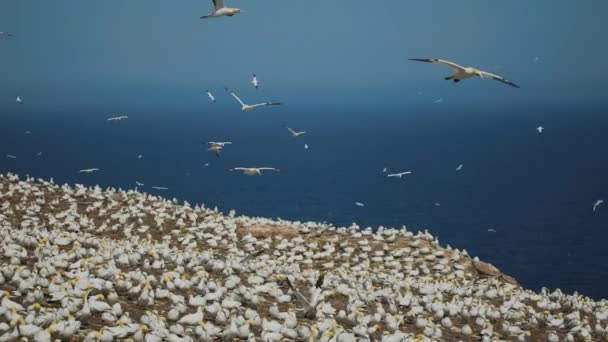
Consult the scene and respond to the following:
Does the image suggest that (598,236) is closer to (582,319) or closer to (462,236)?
(462,236)

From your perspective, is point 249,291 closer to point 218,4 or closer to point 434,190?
point 218,4

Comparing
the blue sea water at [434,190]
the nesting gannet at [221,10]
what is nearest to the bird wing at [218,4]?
the nesting gannet at [221,10]

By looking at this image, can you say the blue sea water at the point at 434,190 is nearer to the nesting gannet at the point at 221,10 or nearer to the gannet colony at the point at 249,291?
the gannet colony at the point at 249,291

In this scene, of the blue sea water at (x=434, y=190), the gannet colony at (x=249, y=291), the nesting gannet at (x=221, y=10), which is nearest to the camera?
the gannet colony at (x=249, y=291)

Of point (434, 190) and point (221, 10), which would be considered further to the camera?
point (434, 190)

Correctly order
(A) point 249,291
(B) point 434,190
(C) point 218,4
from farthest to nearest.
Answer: (B) point 434,190
(C) point 218,4
(A) point 249,291

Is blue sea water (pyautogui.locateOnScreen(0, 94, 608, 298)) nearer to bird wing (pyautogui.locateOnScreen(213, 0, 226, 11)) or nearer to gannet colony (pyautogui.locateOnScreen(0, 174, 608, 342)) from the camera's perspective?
gannet colony (pyautogui.locateOnScreen(0, 174, 608, 342))

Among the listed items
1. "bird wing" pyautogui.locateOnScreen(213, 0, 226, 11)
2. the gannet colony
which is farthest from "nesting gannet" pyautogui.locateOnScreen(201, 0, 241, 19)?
the gannet colony

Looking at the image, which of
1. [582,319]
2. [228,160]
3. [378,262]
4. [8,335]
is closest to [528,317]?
[582,319]

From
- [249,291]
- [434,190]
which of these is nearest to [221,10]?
[249,291]

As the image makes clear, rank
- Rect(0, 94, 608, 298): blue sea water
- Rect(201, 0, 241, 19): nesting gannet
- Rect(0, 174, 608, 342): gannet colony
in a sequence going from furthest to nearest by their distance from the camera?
Rect(0, 94, 608, 298): blue sea water
Rect(201, 0, 241, 19): nesting gannet
Rect(0, 174, 608, 342): gannet colony
